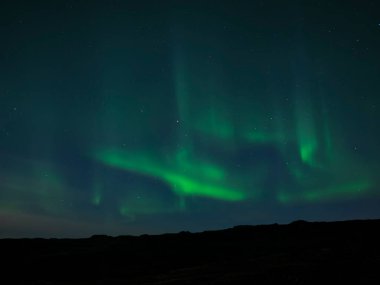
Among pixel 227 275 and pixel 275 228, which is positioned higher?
pixel 275 228

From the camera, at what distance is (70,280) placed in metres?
32.2

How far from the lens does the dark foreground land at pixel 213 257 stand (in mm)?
21250

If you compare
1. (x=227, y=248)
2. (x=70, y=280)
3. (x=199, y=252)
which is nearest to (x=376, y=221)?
(x=227, y=248)

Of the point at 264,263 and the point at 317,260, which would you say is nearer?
the point at 317,260

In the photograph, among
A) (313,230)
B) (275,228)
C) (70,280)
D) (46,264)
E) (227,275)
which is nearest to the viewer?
(227,275)

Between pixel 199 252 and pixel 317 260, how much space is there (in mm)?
17237

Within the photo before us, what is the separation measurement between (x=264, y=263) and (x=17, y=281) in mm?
22442

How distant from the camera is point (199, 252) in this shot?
39.0 metres

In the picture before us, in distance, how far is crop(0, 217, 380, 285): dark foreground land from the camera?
2125 cm

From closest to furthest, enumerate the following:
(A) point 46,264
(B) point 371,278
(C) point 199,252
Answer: (B) point 371,278
(A) point 46,264
(C) point 199,252

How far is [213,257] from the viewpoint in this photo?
36594 mm

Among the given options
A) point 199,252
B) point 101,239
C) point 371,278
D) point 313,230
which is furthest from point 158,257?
point 371,278

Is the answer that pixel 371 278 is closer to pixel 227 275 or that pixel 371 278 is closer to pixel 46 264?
pixel 227 275

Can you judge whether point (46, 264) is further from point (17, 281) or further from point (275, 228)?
point (275, 228)
